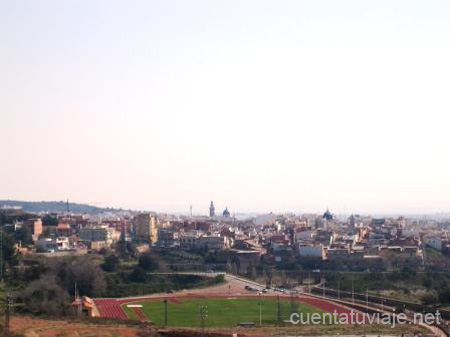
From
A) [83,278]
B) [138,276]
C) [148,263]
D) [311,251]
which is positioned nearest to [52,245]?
[148,263]

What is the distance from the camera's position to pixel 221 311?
132 ft

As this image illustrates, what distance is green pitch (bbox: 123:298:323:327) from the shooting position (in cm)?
3644

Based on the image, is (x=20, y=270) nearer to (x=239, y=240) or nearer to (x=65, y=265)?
(x=65, y=265)

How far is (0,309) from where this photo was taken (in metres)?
34.3

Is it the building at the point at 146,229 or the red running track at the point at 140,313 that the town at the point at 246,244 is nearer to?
the building at the point at 146,229

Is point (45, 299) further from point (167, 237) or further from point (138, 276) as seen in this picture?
point (167, 237)

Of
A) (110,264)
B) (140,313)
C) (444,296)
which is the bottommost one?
(140,313)

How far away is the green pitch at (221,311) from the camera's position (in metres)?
36.4

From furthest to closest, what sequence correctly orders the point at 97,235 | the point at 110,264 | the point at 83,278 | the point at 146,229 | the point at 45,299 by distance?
the point at 146,229, the point at 97,235, the point at 110,264, the point at 83,278, the point at 45,299

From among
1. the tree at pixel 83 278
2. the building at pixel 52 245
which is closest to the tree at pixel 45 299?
the tree at pixel 83 278

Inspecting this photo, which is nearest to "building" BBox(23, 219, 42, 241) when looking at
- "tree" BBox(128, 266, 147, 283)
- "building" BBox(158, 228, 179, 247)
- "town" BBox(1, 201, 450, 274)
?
"town" BBox(1, 201, 450, 274)

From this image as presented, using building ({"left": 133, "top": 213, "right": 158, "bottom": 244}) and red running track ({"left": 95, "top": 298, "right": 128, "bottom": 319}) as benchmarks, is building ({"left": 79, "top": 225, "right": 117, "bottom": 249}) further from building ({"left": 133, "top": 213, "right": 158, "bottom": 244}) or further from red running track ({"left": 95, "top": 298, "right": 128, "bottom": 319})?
red running track ({"left": 95, "top": 298, "right": 128, "bottom": 319})

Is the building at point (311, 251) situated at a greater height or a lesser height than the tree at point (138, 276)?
greater

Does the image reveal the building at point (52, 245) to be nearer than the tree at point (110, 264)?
No
